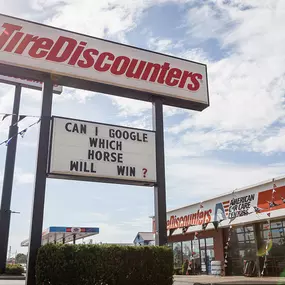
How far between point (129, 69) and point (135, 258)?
610 centimetres

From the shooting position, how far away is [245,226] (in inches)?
837

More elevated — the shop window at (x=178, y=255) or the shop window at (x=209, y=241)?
the shop window at (x=209, y=241)

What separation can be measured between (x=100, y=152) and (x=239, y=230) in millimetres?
13633

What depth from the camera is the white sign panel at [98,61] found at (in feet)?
36.6

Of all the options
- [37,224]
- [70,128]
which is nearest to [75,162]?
[70,128]

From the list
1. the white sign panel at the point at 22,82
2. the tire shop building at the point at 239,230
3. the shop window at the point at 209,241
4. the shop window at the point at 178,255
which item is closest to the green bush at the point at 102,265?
the tire shop building at the point at 239,230

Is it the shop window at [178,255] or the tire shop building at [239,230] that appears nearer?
the tire shop building at [239,230]

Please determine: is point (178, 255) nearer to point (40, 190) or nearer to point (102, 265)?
point (102, 265)

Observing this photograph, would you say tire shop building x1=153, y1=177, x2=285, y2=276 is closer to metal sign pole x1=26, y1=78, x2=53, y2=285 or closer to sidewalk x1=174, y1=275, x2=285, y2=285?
sidewalk x1=174, y1=275, x2=285, y2=285

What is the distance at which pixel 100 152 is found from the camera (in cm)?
1097

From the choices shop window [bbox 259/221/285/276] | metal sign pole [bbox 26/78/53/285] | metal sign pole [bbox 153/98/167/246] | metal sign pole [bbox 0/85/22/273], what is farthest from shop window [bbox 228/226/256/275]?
metal sign pole [bbox 26/78/53/285]

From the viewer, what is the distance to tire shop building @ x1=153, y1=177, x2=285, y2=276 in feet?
60.7

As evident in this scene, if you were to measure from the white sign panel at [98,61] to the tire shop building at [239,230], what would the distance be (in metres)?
7.74

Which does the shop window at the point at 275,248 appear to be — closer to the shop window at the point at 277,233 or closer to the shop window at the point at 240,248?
the shop window at the point at 277,233
